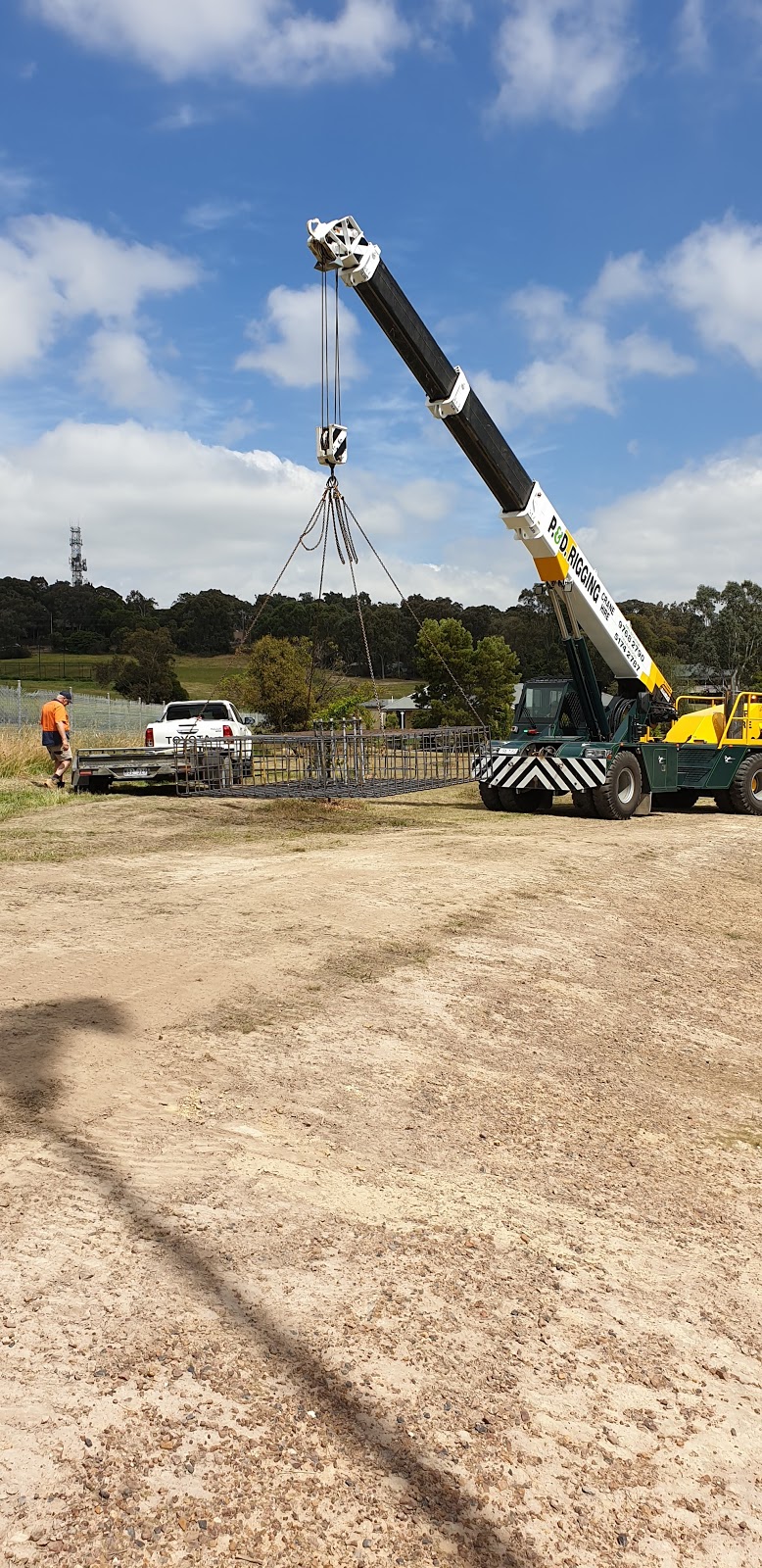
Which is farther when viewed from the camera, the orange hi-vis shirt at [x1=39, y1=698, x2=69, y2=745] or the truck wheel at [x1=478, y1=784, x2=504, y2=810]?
the orange hi-vis shirt at [x1=39, y1=698, x2=69, y2=745]

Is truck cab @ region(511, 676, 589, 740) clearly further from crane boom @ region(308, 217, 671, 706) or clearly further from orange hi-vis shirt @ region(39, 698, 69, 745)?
orange hi-vis shirt @ region(39, 698, 69, 745)

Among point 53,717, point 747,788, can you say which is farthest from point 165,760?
point 747,788

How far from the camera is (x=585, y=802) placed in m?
16.0

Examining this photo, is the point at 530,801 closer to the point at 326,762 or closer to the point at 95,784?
the point at 326,762

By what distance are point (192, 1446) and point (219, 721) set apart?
1629cm

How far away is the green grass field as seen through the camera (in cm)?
6650

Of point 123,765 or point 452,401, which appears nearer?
point 452,401

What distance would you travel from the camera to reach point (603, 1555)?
254cm

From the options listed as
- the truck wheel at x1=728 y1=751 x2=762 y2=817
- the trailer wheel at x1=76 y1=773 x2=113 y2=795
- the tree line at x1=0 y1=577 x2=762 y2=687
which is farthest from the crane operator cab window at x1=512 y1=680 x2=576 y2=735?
the tree line at x1=0 y1=577 x2=762 y2=687

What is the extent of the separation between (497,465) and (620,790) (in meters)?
5.04

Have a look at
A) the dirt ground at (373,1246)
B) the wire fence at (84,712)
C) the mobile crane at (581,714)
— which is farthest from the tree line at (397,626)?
the dirt ground at (373,1246)

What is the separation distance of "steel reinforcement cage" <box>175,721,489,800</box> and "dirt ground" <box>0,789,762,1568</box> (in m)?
8.30

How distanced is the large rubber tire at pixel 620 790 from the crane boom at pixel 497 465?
2.68ft

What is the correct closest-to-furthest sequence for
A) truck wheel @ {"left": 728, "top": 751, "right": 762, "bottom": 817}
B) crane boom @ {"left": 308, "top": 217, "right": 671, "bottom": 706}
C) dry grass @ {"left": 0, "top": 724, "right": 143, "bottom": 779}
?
crane boom @ {"left": 308, "top": 217, "right": 671, "bottom": 706} < truck wheel @ {"left": 728, "top": 751, "right": 762, "bottom": 817} < dry grass @ {"left": 0, "top": 724, "right": 143, "bottom": 779}
